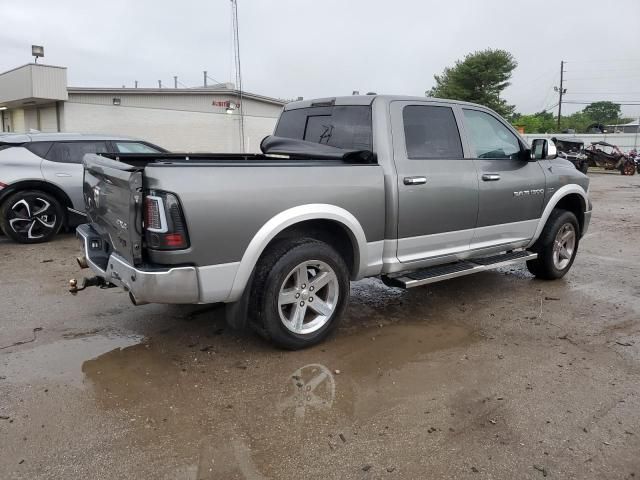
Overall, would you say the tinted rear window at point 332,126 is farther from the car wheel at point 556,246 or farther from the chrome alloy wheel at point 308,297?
the car wheel at point 556,246

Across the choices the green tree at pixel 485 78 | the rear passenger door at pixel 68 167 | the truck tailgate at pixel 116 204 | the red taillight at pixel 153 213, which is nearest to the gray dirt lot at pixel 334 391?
the truck tailgate at pixel 116 204

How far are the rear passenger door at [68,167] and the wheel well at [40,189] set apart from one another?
63mm

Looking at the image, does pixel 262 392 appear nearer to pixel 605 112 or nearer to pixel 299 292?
pixel 299 292

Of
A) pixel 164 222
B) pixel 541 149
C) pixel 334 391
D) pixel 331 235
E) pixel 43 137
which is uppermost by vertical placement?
pixel 43 137

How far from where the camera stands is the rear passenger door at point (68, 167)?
7666 mm

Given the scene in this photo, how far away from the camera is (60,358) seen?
12.7ft

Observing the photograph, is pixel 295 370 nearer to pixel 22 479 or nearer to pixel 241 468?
pixel 241 468

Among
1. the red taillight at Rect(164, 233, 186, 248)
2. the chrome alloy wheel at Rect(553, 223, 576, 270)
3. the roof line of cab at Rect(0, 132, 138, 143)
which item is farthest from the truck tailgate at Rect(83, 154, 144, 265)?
the chrome alloy wheel at Rect(553, 223, 576, 270)

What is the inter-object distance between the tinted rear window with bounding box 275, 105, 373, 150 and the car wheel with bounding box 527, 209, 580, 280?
8.76 ft

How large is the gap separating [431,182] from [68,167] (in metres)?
5.78

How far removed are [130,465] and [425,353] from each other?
2.28 metres

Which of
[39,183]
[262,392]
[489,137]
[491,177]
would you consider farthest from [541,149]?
[39,183]

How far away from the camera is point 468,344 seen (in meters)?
4.25

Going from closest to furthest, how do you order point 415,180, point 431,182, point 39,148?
point 415,180
point 431,182
point 39,148
